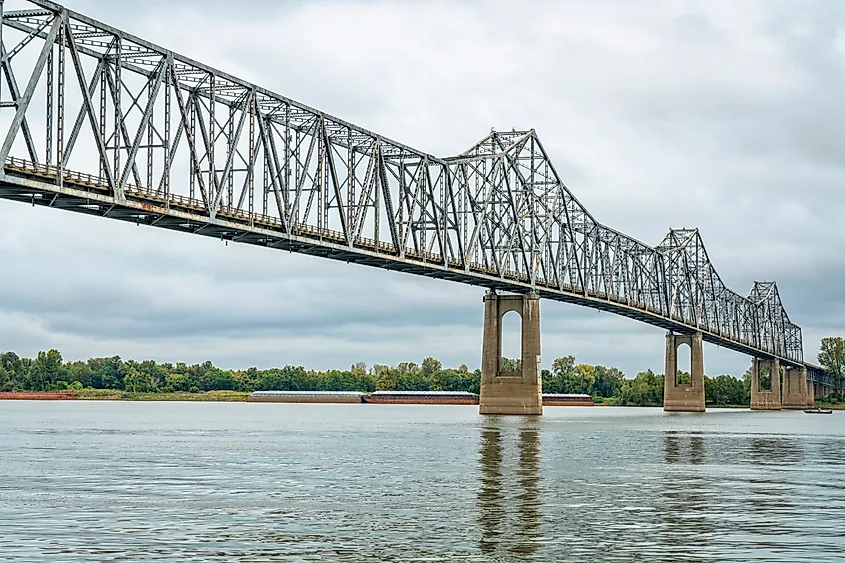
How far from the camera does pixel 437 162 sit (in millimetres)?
113188

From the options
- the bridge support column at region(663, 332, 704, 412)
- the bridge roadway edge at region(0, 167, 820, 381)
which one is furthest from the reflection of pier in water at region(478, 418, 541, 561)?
the bridge support column at region(663, 332, 704, 412)

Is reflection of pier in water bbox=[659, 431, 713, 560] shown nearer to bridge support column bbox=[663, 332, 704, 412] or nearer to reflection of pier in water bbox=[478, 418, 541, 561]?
reflection of pier in water bbox=[478, 418, 541, 561]

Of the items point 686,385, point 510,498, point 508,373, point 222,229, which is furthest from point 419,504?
point 686,385

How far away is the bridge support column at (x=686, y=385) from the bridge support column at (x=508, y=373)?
68.1 meters

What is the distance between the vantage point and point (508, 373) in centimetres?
12812

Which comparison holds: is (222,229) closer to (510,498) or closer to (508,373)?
(510,498)

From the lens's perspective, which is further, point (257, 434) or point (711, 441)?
point (257, 434)

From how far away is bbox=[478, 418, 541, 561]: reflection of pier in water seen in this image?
3050 cm

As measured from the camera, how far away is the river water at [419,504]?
97.3 feet

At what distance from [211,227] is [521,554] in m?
47.8

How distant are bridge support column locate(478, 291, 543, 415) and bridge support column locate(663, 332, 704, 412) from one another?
68.1m

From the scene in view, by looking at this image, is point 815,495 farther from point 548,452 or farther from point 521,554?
point 548,452

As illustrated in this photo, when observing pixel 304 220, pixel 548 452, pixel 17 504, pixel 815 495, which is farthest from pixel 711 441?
pixel 17 504

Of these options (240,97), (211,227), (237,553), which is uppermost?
(240,97)
